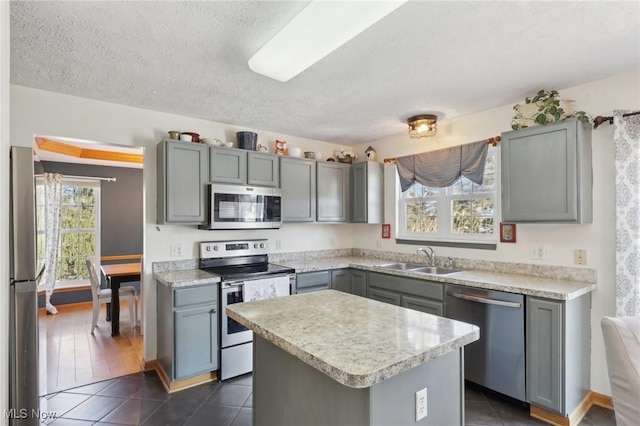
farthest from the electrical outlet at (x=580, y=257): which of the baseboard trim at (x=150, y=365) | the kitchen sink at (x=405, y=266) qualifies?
the baseboard trim at (x=150, y=365)

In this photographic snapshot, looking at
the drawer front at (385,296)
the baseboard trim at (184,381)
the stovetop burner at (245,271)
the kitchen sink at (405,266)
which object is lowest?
the baseboard trim at (184,381)

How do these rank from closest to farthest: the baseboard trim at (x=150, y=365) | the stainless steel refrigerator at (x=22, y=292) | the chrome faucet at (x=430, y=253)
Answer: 1. the stainless steel refrigerator at (x=22, y=292)
2. the baseboard trim at (x=150, y=365)
3. the chrome faucet at (x=430, y=253)

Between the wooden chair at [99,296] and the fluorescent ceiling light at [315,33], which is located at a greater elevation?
the fluorescent ceiling light at [315,33]

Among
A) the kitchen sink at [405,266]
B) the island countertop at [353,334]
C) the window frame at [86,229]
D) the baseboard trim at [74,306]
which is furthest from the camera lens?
the window frame at [86,229]

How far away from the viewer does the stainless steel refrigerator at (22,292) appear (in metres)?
1.86

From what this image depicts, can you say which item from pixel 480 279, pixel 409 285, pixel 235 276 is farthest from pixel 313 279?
pixel 480 279

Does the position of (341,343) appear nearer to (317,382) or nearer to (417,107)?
(317,382)

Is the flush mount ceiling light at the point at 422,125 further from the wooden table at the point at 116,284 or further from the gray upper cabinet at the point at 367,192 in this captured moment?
the wooden table at the point at 116,284

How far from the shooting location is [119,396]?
2658mm

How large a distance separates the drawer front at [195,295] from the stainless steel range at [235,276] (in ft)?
0.24

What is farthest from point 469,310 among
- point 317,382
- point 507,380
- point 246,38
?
point 246,38

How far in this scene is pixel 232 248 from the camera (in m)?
3.53

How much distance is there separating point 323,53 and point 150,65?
1.22 m

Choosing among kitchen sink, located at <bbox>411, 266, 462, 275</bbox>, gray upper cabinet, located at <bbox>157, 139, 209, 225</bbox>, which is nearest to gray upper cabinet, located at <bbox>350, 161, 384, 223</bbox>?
kitchen sink, located at <bbox>411, 266, 462, 275</bbox>
